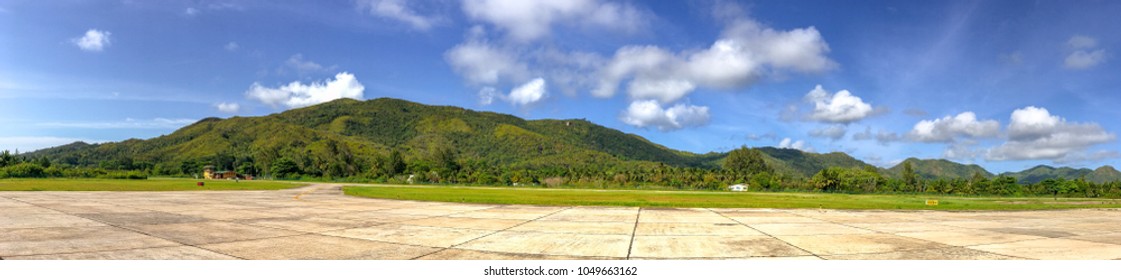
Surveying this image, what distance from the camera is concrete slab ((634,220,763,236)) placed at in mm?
15974

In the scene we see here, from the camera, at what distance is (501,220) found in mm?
19734

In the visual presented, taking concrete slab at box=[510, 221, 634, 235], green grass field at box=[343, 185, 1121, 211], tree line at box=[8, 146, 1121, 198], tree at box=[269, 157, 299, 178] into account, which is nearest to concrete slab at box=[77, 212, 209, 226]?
concrete slab at box=[510, 221, 634, 235]

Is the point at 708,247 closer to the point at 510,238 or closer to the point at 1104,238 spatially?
the point at 510,238

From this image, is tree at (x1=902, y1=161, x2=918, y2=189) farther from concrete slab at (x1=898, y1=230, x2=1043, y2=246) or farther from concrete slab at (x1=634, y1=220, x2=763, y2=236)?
concrete slab at (x1=634, y1=220, x2=763, y2=236)

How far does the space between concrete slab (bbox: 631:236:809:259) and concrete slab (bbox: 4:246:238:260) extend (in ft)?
29.9

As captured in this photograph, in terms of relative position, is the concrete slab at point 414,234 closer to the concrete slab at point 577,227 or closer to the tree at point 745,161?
the concrete slab at point 577,227

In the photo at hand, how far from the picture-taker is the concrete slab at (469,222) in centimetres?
1729

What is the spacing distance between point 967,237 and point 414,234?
627 inches

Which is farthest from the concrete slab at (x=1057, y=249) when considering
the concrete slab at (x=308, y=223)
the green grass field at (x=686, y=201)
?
the concrete slab at (x=308, y=223)

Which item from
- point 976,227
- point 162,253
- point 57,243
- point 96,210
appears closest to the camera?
point 162,253
